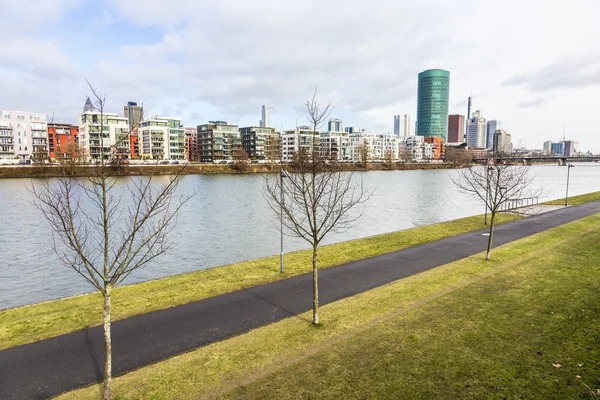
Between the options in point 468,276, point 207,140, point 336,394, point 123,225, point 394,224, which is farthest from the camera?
point 207,140

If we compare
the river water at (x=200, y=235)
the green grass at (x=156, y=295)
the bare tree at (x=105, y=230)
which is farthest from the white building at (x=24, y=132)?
the green grass at (x=156, y=295)

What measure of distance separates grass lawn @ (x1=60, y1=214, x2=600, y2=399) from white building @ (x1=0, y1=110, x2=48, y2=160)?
138 metres

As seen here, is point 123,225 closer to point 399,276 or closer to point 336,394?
point 399,276

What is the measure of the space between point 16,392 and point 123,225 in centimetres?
2854

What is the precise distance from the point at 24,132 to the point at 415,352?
500 feet

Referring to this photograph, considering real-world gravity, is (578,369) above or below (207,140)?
below

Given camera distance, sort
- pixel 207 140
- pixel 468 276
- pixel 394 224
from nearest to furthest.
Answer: pixel 468 276 → pixel 394 224 → pixel 207 140

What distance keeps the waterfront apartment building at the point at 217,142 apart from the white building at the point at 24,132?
2184 inches

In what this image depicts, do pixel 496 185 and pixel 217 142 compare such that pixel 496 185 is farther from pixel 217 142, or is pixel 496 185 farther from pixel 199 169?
pixel 217 142

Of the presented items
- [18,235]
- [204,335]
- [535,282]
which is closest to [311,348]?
[204,335]

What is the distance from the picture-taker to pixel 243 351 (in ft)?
31.6

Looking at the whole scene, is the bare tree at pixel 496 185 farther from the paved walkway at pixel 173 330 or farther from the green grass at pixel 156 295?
the green grass at pixel 156 295

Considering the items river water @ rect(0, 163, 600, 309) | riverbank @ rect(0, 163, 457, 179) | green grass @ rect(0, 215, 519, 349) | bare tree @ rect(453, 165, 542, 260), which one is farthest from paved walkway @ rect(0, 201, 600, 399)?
riverbank @ rect(0, 163, 457, 179)

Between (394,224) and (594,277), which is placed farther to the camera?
(394,224)
